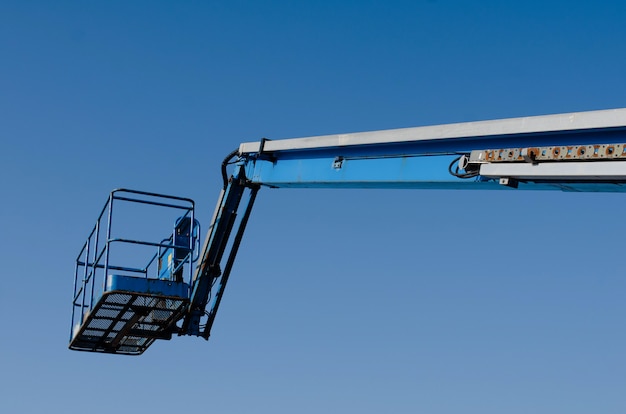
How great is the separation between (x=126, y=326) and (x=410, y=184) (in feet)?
16.2

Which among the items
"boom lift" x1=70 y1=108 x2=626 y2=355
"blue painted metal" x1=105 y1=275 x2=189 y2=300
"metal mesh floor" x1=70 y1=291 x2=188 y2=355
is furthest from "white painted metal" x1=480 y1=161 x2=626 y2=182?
"metal mesh floor" x1=70 y1=291 x2=188 y2=355

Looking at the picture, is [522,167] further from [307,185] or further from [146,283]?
[146,283]

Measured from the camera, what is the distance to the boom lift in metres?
8.63

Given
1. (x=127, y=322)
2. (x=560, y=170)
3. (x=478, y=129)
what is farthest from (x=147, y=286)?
(x=560, y=170)

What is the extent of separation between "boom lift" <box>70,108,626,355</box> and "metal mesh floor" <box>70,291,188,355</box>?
14 mm

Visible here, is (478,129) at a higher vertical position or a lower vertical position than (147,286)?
higher

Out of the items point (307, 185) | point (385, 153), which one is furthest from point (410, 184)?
point (307, 185)

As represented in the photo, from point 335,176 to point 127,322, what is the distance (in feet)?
12.2

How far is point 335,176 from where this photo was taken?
1162 cm

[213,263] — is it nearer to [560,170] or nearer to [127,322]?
[127,322]

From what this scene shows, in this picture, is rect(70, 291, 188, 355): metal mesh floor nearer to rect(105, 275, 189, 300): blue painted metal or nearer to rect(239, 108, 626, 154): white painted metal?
rect(105, 275, 189, 300): blue painted metal

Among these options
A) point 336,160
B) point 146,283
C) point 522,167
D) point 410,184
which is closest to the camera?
point 522,167

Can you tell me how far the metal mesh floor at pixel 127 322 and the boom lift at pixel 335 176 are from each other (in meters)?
0.01

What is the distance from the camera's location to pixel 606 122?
8.30 meters
